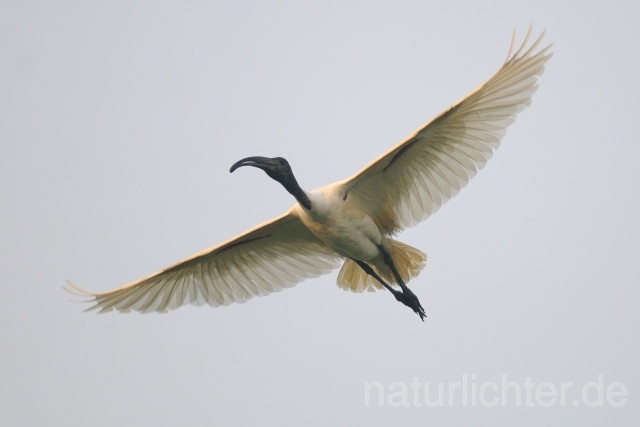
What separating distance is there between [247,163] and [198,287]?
104 inches

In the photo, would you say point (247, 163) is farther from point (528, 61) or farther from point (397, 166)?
point (528, 61)

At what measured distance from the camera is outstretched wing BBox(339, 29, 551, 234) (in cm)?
1312

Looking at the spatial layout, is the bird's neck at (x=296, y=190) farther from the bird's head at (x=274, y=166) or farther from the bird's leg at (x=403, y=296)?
the bird's leg at (x=403, y=296)

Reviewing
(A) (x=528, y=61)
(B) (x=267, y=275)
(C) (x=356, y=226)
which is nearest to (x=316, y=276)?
(B) (x=267, y=275)

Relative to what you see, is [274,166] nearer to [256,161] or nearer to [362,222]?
[256,161]

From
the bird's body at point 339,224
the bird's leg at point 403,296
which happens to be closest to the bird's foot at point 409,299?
the bird's leg at point 403,296

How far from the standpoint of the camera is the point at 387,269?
14734 millimetres

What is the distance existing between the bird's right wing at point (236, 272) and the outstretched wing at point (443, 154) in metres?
1.17

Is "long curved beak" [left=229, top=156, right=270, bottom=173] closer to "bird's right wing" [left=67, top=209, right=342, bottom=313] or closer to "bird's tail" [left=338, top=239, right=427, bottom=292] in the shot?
"bird's right wing" [left=67, top=209, right=342, bottom=313]

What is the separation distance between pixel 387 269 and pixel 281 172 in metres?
1.98

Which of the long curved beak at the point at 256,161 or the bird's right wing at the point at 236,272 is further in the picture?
the bird's right wing at the point at 236,272

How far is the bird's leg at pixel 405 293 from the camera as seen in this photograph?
47.3ft

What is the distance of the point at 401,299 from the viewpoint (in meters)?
14.7

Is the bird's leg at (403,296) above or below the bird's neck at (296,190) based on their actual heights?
below
